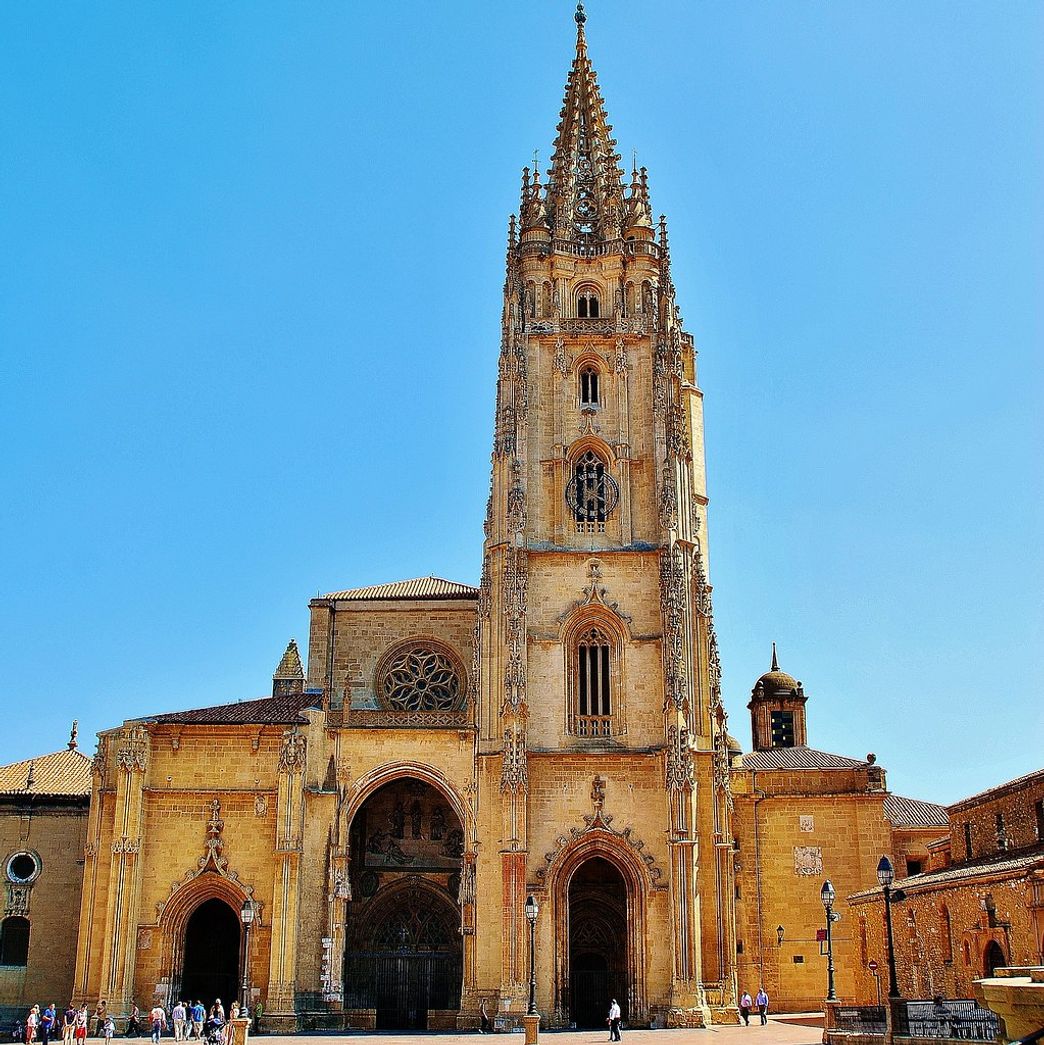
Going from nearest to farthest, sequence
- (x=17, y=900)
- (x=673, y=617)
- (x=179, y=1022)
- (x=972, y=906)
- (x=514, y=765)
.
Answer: (x=972, y=906) → (x=179, y=1022) → (x=514, y=765) → (x=673, y=617) → (x=17, y=900)

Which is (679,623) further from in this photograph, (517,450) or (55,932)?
(55,932)

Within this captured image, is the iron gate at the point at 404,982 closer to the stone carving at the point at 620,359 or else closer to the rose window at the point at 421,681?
the rose window at the point at 421,681

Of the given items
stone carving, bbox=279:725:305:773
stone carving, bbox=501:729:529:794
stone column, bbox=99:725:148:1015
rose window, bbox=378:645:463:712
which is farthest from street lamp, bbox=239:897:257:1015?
rose window, bbox=378:645:463:712

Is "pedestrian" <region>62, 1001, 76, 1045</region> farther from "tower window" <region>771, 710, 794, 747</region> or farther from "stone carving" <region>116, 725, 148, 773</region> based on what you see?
"tower window" <region>771, 710, 794, 747</region>

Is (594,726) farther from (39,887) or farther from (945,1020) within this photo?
(39,887)

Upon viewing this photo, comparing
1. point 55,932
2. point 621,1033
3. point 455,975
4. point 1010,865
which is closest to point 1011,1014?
point 1010,865

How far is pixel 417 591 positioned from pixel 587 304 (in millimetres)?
11456

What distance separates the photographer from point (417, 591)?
4438 centimetres

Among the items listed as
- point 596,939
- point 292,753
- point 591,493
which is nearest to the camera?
point 292,753

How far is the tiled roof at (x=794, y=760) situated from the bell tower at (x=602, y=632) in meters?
9.26

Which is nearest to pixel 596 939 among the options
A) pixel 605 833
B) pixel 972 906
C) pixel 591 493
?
pixel 605 833

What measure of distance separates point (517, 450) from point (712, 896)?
1445cm

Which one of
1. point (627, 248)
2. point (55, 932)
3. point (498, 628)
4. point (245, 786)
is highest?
point (627, 248)

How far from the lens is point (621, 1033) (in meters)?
32.3
